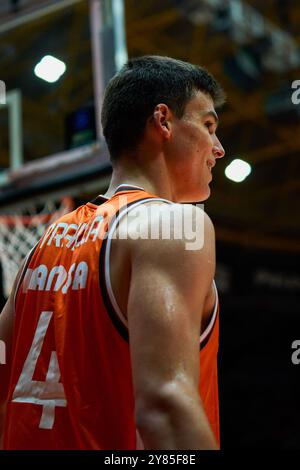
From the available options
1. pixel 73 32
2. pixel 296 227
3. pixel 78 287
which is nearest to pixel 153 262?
pixel 78 287

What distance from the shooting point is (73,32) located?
10.8m

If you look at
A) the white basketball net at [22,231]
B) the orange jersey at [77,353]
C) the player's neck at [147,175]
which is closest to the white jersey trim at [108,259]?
the orange jersey at [77,353]

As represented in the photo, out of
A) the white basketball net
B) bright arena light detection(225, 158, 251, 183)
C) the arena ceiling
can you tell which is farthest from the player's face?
the arena ceiling

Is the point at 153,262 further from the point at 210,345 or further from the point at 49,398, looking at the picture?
the point at 49,398

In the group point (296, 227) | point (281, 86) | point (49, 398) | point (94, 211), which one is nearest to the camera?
point (49, 398)

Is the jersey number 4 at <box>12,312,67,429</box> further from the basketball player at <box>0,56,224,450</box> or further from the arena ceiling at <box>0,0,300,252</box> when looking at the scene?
the arena ceiling at <box>0,0,300,252</box>

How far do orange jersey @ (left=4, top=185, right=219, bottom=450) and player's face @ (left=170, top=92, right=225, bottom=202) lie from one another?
0.15 meters

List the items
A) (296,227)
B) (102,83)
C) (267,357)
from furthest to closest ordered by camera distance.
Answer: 1. (296,227)
2. (267,357)
3. (102,83)

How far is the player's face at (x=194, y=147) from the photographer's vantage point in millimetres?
1735

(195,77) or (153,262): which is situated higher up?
(195,77)

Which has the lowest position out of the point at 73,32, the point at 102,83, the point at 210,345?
the point at 210,345

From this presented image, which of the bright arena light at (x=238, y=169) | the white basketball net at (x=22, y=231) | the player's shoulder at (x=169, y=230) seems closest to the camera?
the player's shoulder at (x=169, y=230)

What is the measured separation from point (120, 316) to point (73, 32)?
9950 mm

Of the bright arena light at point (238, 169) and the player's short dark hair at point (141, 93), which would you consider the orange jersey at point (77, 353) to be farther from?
the bright arena light at point (238, 169)
